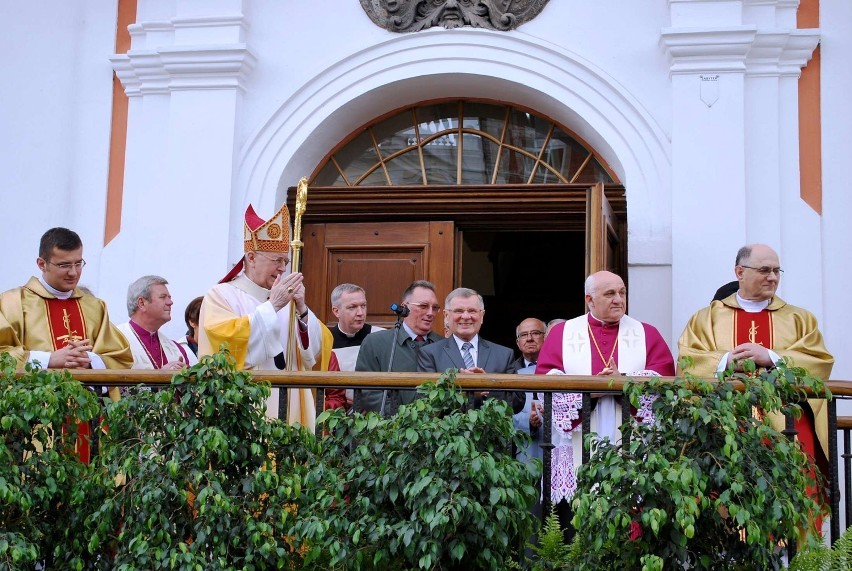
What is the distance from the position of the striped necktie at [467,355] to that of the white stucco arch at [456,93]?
2140 mm

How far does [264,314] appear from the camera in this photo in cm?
712

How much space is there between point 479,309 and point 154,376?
2017 mm

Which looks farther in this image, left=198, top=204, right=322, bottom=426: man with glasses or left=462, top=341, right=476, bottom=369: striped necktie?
left=462, top=341, right=476, bottom=369: striped necktie

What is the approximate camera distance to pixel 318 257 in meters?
9.72

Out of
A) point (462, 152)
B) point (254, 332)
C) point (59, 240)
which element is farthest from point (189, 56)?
point (254, 332)

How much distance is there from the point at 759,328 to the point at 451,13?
3436mm

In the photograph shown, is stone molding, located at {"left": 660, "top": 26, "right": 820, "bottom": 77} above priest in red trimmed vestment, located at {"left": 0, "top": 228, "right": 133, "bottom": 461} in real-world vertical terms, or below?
above

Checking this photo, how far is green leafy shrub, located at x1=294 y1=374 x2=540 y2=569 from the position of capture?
552cm

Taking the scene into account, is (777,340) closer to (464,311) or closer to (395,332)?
(464,311)

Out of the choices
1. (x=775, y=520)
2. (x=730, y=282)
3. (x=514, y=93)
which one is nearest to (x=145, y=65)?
(x=514, y=93)

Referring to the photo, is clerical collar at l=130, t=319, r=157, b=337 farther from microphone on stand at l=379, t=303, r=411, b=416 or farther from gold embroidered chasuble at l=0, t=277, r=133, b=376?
microphone on stand at l=379, t=303, r=411, b=416

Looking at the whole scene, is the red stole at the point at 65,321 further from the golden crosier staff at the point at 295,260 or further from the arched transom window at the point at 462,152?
the arched transom window at the point at 462,152

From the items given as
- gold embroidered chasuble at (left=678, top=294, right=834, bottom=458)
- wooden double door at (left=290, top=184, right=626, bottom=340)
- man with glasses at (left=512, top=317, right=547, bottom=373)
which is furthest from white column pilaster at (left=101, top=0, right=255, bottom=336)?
gold embroidered chasuble at (left=678, top=294, right=834, bottom=458)

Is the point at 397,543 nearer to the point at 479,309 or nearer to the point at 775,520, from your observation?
the point at 775,520
